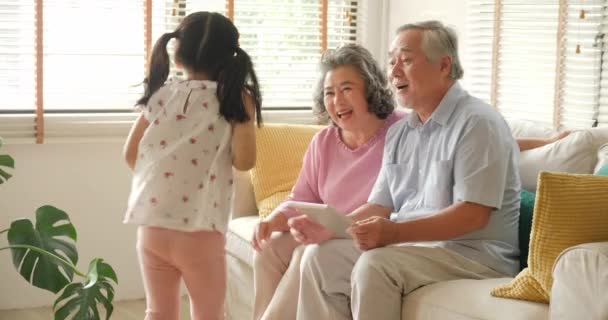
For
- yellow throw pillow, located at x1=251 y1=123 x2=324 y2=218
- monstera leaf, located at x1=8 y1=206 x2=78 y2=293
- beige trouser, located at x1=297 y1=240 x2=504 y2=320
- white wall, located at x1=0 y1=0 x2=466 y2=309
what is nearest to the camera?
beige trouser, located at x1=297 y1=240 x2=504 y2=320

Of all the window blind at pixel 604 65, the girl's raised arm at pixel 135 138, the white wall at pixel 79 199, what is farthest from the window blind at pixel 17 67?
the window blind at pixel 604 65

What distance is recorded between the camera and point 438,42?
112 inches

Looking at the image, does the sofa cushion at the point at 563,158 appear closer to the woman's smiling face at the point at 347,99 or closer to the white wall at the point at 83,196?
the woman's smiling face at the point at 347,99

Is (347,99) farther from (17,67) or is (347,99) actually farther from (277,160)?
(17,67)

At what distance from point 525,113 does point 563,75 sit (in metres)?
0.26

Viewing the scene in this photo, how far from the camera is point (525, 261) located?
2.80 metres

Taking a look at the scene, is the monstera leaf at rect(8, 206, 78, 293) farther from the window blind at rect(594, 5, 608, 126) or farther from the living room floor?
the window blind at rect(594, 5, 608, 126)

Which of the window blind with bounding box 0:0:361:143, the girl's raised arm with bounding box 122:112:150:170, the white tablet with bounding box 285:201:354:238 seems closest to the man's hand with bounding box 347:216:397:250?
the white tablet with bounding box 285:201:354:238

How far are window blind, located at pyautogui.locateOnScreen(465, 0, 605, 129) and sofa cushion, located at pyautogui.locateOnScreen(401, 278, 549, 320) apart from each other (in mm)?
1201

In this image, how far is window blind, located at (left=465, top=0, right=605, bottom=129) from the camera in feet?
11.5

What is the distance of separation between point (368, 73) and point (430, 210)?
25.4 inches

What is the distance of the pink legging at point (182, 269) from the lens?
8.93 feet

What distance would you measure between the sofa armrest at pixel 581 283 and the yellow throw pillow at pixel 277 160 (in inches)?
63.4

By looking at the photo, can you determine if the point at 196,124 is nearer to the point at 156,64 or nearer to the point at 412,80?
the point at 156,64
